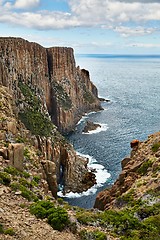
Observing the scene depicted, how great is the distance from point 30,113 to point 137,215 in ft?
177

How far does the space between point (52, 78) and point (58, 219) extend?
103 metres

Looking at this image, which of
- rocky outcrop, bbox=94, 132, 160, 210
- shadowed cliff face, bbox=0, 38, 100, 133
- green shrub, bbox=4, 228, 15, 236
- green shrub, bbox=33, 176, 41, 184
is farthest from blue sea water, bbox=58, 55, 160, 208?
green shrub, bbox=4, 228, 15, 236

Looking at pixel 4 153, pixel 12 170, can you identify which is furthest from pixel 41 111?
pixel 12 170

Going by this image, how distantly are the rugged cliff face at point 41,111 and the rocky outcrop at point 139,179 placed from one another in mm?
7256

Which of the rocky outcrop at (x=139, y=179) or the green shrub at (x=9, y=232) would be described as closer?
the green shrub at (x=9, y=232)

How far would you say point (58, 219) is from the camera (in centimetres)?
2219

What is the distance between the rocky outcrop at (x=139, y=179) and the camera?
108 feet

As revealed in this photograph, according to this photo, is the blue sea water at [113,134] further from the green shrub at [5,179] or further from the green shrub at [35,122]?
the green shrub at [5,179]

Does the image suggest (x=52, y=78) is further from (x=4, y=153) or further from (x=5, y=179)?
(x=5, y=179)

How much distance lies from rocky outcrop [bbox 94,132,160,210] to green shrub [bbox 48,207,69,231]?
10798 mm

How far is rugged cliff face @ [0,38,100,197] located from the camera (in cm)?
4050

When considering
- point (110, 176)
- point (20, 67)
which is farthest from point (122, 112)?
point (110, 176)

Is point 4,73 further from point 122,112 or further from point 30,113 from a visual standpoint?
point 122,112

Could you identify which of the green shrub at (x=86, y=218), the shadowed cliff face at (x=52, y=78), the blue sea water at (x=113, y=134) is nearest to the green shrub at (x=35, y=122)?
the shadowed cliff face at (x=52, y=78)
